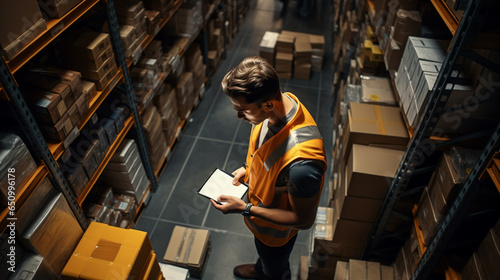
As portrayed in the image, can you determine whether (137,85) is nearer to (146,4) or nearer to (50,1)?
(146,4)

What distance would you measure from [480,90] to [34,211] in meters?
2.94

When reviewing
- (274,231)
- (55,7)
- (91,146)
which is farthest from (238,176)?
(55,7)

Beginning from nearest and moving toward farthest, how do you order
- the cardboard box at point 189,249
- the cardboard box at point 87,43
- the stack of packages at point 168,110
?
the cardboard box at point 87,43 < the cardboard box at point 189,249 < the stack of packages at point 168,110

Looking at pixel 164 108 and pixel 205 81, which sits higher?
pixel 164 108

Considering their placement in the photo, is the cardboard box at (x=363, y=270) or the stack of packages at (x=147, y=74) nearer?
the cardboard box at (x=363, y=270)

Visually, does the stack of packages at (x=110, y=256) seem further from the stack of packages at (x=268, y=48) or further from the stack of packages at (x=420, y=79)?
the stack of packages at (x=268, y=48)

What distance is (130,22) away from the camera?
10.8 feet

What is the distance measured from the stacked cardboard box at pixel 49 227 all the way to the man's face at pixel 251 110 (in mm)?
1488

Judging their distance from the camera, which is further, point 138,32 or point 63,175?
point 138,32

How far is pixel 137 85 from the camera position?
11.9ft

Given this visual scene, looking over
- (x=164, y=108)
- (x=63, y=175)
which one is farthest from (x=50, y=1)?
(x=164, y=108)

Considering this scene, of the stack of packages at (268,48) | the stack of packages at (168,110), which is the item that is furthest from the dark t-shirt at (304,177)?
the stack of packages at (268,48)

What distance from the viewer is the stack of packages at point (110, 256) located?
7.81 ft

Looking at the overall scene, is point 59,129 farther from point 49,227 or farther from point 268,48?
point 268,48
